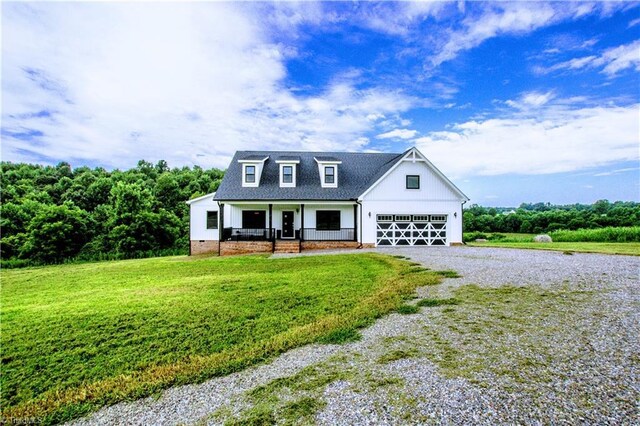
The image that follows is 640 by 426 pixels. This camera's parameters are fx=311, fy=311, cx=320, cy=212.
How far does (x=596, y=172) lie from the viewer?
26.5 meters

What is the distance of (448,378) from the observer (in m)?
3.29

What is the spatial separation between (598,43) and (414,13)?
9147 mm

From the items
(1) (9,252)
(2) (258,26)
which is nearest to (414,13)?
(2) (258,26)

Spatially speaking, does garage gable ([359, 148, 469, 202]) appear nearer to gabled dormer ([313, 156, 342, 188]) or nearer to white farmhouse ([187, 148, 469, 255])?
white farmhouse ([187, 148, 469, 255])

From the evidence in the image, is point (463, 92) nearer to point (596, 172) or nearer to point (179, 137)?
point (596, 172)

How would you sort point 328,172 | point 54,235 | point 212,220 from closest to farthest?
point 328,172, point 212,220, point 54,235

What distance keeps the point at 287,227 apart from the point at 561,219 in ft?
103

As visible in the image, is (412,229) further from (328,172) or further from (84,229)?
(84,229)

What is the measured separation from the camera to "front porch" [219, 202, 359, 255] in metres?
18.5

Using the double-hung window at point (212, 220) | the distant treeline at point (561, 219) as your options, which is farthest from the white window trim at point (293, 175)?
the distant treeline at point (561, 219)

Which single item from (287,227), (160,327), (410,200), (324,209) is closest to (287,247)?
(287,227)

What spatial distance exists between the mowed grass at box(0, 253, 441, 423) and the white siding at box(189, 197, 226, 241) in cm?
1025

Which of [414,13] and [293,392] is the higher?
[414,13]

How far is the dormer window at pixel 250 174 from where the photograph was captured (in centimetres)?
2009
